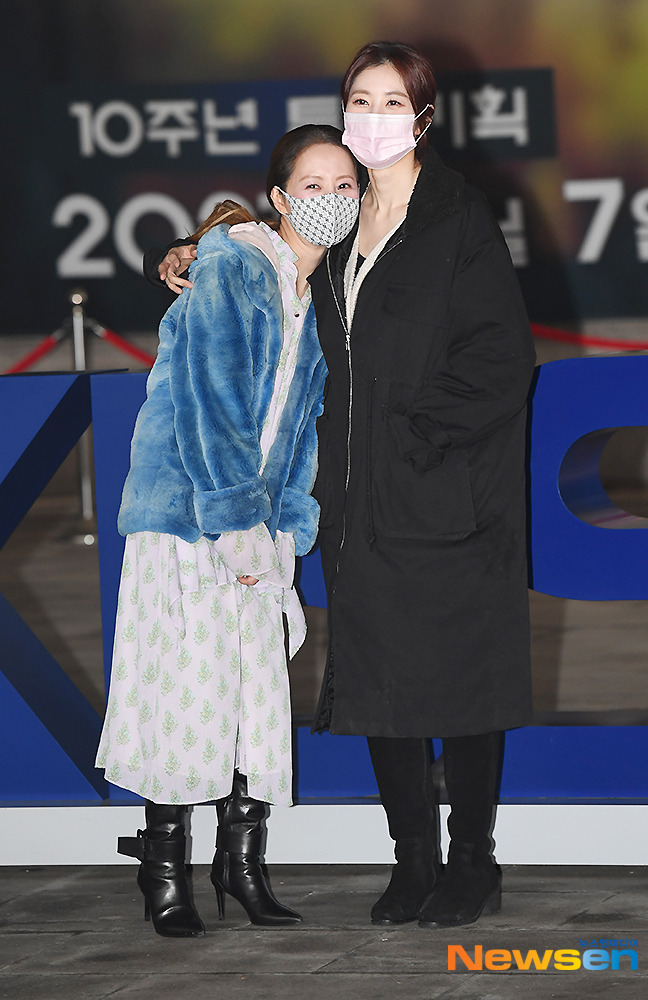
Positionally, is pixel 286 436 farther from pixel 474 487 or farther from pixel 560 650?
pixel 560 650

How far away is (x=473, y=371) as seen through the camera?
2.98 meters

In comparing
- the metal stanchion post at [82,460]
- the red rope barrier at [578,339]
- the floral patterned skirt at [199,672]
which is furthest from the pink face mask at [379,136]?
the red rope barrier at [578,339]

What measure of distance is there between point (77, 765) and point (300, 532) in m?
0.98

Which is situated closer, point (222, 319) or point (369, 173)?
point (222, 319)

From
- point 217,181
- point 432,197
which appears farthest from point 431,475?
point 217,181

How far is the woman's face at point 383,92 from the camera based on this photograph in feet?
9.87

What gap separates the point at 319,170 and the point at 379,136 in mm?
142

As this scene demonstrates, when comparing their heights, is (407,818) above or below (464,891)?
above

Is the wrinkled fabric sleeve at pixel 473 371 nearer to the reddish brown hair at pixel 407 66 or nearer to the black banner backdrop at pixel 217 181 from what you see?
the reddish brown hair at pixel 407 66

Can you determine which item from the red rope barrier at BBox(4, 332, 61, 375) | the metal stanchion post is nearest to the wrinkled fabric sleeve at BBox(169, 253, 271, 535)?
the metal stanchion post

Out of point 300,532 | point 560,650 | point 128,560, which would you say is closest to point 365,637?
point 300,532

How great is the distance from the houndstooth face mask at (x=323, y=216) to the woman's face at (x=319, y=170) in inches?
0.6

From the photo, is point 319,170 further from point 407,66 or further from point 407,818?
point 407,818

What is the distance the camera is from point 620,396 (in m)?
3.56
